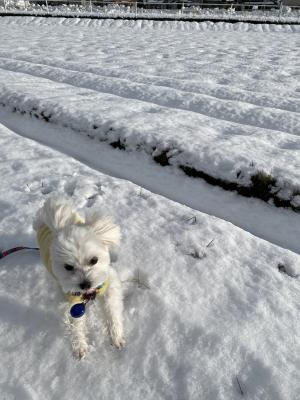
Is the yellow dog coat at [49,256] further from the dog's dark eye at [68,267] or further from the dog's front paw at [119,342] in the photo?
the dog's front paw at [119,342]

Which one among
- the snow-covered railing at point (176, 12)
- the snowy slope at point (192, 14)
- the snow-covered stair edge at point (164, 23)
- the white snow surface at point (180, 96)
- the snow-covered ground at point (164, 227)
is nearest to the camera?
the snow-covered ground at point (164, 227)

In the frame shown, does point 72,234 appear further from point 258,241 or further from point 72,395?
point 258,241

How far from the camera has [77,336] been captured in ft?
8.96

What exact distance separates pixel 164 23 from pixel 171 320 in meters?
23.7

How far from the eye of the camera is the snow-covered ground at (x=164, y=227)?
2.60 metres

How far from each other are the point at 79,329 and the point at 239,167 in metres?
3.35

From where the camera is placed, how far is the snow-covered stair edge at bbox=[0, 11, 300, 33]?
A: 20.0m

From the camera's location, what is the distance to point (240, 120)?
6762 millimetres

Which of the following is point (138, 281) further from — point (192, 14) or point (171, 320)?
point (192, 14)

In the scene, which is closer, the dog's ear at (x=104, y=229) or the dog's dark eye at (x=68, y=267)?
the dog's dark eye at (x=68, y=267)

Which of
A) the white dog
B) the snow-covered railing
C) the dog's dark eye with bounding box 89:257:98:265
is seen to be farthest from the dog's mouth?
the snow-covered railing

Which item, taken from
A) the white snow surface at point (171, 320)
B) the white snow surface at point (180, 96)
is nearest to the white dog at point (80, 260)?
the white snow surface at point (171, 320)

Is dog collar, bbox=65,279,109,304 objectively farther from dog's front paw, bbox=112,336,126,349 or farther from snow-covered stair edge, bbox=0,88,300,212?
snow-covered stair edge, bbox=0,88,300,212

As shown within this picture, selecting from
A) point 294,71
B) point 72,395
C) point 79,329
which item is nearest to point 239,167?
point 79,329
